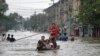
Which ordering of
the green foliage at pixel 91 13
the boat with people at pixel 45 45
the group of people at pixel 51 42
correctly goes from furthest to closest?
the green foliage at pixel 91 13, the group of people at pixel 51 42, the boat with people at pixel 45 45

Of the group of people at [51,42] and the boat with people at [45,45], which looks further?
the group of people at [51,42]

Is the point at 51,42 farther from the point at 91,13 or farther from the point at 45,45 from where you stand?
the point at 91,13

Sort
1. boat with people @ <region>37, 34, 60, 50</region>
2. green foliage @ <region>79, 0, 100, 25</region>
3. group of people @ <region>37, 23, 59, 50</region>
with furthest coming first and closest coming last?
green foliage @ <region>79, 0, 100, 25</region> < group of people @ <region>37, 23, 59, 50</region> < boat with people @ <region>37, 34, 60, 50</region>

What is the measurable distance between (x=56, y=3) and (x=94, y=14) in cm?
8015

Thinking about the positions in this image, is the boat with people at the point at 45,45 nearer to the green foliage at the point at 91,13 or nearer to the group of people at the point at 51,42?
the group of people at the point at 51,42

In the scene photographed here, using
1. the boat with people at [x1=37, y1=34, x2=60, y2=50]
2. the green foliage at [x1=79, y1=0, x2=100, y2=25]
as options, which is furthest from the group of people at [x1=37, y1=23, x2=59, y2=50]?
the green foliage at [x1=79, y1=0, x2=100, y2=25]

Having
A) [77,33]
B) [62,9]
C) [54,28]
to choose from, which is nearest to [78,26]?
[77,33]

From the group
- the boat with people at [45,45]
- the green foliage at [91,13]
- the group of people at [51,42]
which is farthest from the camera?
the green foliage at [91,13]

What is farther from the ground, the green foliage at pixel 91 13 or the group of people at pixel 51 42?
the green foliage at pixel 91 13

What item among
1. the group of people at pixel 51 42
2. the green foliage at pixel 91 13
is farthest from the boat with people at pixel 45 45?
the green foliage at pixel 91 13

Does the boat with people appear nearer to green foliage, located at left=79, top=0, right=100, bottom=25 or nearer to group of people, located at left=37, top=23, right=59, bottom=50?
group of people, located at left=37, top=23, right=59, bottom=50

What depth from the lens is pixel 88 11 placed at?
249 feet

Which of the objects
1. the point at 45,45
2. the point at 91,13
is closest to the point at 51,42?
the point at 45,45

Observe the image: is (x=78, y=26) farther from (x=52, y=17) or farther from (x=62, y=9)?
(x=52, y=17)
